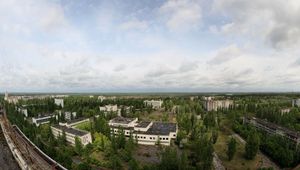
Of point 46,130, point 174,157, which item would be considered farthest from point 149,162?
point 46,130

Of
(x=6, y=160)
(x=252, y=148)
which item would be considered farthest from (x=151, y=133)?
(x=6, y=160)

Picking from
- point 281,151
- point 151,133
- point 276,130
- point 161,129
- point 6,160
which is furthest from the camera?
point 276,130

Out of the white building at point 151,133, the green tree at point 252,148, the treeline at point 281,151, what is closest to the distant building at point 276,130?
the treeline at point 281,151

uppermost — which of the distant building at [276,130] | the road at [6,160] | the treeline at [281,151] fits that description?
the distant building at [276,130]

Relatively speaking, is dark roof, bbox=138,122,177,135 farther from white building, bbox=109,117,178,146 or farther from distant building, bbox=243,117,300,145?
distant building, bbox=243,117,300,145

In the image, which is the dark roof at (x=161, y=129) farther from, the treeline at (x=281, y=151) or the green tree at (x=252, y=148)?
the treeline at (x=281, y=151)

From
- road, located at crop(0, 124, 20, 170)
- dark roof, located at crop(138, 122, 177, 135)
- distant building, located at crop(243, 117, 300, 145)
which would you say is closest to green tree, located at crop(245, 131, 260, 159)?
distant building, located at crop(243, 117, 300, 145)

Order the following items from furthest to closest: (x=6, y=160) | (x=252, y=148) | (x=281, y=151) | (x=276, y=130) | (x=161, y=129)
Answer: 1. (x=276, y=130)
2. (x=161, y=129)
3. (x=252, y=148)
4. (x=6, y=160)
5. (x=281, y=151)

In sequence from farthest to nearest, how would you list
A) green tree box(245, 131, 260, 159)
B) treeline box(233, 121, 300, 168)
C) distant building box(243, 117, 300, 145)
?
distant building box(243, 117, 300, 145) → green tree box(245, 131, 260, 159) → treeline box(233, 121, 300, 168)

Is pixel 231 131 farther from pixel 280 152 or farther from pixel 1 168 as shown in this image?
pixel 1 168

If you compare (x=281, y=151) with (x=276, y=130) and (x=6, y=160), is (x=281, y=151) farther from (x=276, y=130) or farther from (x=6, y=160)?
(x=6, y=160)

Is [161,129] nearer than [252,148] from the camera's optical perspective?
No
